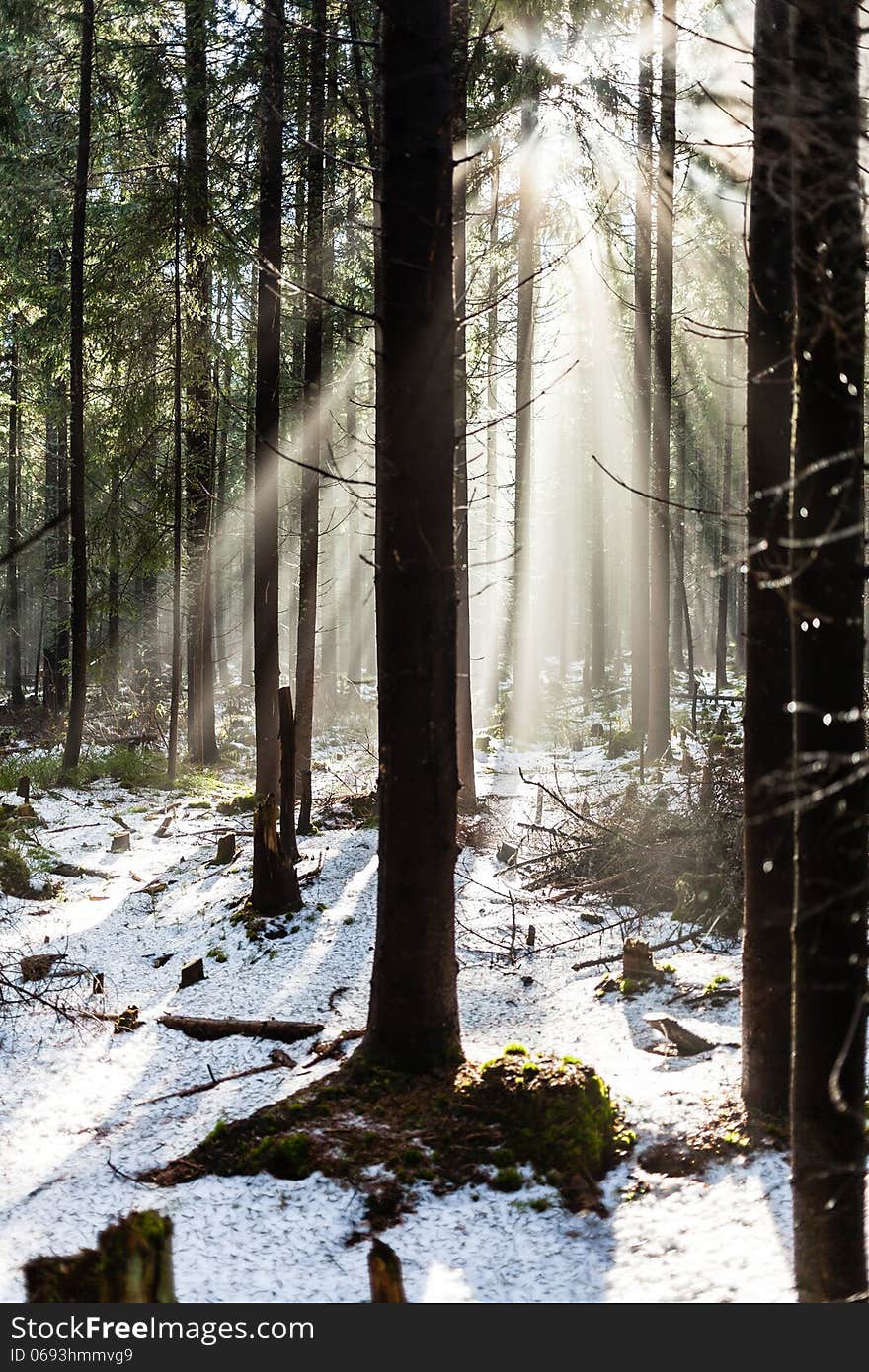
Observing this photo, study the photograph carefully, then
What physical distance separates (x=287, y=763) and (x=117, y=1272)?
17.5ft

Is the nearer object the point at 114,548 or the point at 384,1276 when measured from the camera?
the point at 384,1276

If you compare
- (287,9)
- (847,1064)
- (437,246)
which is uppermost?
(287,9)

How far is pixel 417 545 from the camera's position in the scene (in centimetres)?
495

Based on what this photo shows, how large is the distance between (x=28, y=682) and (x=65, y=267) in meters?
26.7

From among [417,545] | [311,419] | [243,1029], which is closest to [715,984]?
[243,1029]

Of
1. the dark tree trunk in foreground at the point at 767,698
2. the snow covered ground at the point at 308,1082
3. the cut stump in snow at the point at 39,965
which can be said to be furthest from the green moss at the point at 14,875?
the dark tree trunk in foreground at the point at 767,698

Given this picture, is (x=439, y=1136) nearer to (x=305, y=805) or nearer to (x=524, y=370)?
(x=305, y=805)

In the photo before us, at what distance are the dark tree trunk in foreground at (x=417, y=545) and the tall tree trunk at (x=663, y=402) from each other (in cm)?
1004

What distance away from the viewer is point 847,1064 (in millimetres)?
3127

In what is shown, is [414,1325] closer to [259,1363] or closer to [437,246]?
[259,1363]

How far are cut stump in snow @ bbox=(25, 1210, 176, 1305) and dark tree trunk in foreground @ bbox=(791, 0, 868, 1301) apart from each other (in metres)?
2.37

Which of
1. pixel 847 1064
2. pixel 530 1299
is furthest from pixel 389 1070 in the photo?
pixel 847 1064

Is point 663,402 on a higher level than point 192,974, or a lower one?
higher

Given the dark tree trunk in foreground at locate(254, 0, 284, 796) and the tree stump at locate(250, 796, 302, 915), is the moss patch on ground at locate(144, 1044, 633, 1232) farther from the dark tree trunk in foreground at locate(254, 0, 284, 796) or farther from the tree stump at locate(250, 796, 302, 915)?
the dark tree trunk in foreground at locate(254, 0, 284, 796)
